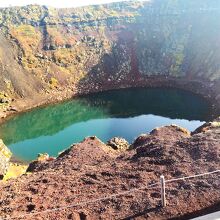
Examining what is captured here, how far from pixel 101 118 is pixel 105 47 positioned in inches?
1304

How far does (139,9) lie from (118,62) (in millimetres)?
30022

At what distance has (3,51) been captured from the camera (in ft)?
269

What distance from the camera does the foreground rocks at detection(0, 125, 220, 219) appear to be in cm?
1489

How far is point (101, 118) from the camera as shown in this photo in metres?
65.4

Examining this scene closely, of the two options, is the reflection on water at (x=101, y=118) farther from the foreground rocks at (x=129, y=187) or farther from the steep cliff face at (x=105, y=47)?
the foreground rocks at (x=129, y=187)

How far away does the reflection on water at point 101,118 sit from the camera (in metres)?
55.5

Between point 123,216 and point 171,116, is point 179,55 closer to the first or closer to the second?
point 171,116

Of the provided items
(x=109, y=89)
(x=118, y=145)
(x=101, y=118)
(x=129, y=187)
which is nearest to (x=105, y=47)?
(x=109, y=89)

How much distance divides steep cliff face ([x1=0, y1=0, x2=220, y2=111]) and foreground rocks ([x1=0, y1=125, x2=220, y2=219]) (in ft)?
169

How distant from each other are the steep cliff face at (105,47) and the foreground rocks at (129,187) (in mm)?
51634

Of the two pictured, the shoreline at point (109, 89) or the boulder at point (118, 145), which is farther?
the shoreline at point (109, 89)

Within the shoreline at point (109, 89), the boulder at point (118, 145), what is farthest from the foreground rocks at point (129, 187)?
the shoreline at point (109, 89)

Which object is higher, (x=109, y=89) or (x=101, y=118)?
(x=109, y=89)

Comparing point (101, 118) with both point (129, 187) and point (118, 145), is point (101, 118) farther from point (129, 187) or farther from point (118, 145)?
point (129, 187)
